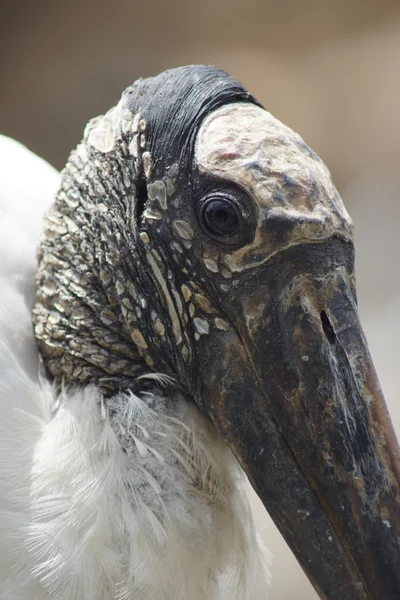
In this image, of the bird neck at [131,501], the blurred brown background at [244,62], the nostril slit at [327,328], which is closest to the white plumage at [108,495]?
the bird neck at [131,501]

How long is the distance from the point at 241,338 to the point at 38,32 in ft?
14.9

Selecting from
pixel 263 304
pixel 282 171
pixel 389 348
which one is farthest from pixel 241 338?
pixel 389 348

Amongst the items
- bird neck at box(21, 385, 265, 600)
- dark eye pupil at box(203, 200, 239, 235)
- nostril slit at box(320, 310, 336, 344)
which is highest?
dark eye pupil at box(203, 200, 239, 235)

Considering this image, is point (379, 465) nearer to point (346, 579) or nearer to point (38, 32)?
point (346, 579)

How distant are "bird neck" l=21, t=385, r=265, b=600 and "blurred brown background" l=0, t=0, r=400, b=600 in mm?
3877

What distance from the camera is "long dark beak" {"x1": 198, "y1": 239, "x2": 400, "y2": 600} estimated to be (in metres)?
1.43

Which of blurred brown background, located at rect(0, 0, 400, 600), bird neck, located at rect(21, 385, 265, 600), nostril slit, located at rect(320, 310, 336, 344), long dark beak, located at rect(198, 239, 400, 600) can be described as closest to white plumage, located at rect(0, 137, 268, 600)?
bird neck, located at rect(21, 385, 265, 600)

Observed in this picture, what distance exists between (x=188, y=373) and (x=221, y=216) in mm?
306

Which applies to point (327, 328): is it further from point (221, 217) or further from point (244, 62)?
point (244, 62)

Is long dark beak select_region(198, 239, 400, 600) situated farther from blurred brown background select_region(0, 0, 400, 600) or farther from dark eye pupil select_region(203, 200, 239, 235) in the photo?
blurred brown background select_region(0, 0, 400, 600)

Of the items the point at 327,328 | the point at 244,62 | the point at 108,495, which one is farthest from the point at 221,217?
the point at 244,62

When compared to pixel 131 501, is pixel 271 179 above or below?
above

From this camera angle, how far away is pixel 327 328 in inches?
58.3

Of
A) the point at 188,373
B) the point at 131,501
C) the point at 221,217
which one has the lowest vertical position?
the point at 131,501
